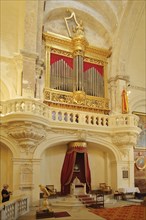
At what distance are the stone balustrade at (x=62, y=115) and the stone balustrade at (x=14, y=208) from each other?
3.19 meters

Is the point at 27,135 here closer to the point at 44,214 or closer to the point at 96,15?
the point at 44,214

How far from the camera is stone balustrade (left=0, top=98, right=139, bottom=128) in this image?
1008 cm

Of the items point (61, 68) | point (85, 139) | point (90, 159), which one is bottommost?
point (90, 159)

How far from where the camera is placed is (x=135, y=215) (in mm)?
8250

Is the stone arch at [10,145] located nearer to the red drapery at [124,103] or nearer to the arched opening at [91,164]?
the arched opening at [91,164]

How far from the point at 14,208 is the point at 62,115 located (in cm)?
484

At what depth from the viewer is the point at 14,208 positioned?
7656 mm

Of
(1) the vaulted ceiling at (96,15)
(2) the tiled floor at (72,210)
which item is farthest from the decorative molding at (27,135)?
(1) the vaulted ceiling at (96,15)

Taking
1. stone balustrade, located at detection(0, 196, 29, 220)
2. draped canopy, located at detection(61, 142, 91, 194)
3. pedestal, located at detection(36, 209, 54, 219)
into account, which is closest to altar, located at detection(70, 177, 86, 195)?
draped canopy, located at detection(61, 142, 91, 194)

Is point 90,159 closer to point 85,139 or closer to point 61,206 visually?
point 85,139

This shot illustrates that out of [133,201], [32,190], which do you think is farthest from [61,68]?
[133,201]

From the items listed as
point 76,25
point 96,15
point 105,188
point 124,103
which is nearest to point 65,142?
point 105,188

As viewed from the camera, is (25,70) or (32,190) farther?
(25,70)

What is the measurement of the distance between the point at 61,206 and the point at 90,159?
12.2 feet
